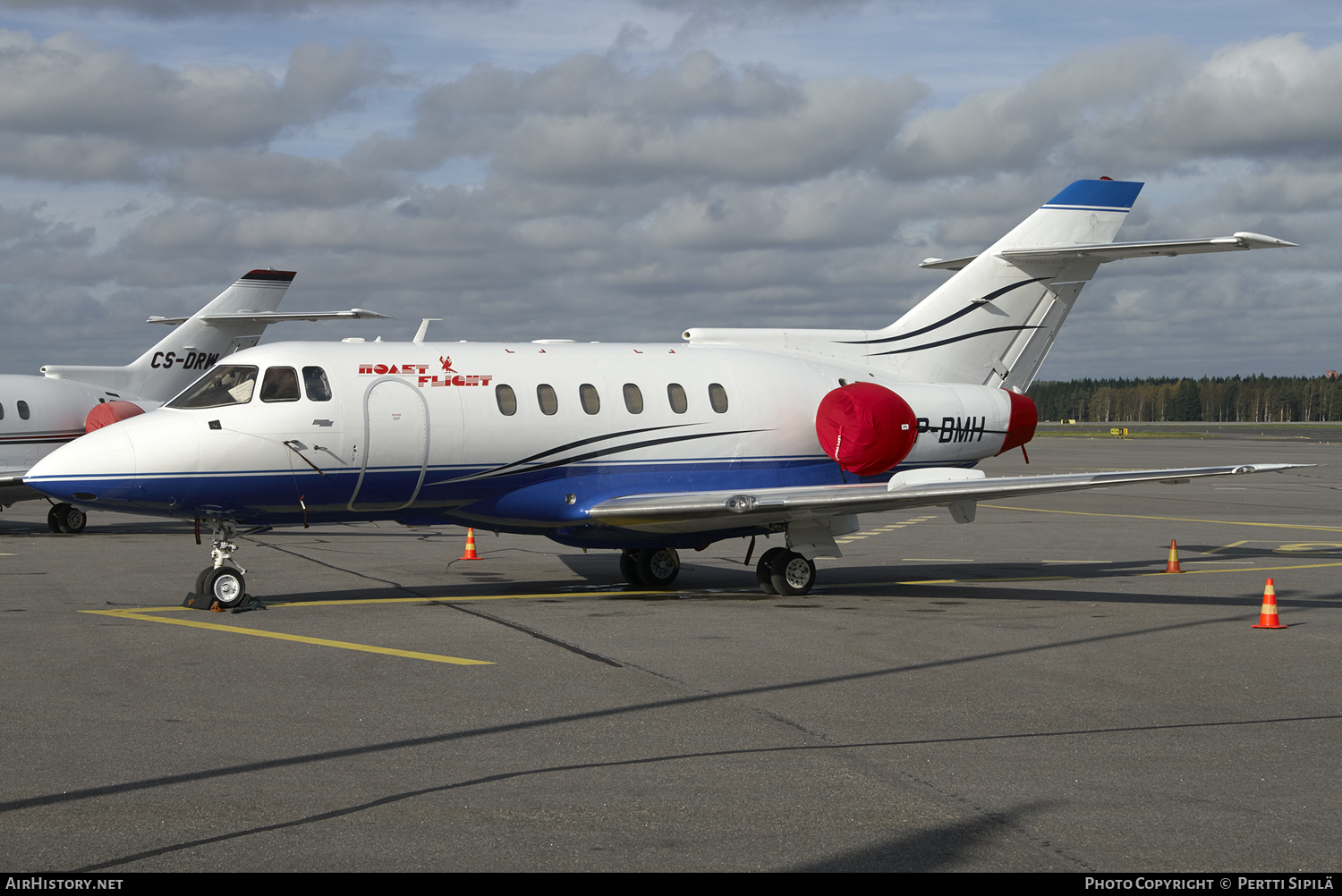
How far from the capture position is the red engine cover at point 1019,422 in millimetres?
18953

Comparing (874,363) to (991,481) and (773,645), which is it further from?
(773,645)

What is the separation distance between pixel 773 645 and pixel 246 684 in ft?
16.2

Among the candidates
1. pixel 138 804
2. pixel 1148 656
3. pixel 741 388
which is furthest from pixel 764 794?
pixel 741 388

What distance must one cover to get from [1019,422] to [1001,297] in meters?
1.98

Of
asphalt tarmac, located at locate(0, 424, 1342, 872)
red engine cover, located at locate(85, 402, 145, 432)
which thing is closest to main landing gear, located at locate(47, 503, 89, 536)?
red engine cover, located at locate(85, 402, 145, 432)

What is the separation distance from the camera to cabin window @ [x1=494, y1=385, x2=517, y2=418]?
15.6 metres

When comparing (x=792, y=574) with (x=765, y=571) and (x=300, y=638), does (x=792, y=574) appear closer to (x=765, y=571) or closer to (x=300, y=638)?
(x=765, y=571)

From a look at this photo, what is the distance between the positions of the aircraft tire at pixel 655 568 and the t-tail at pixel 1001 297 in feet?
15.2

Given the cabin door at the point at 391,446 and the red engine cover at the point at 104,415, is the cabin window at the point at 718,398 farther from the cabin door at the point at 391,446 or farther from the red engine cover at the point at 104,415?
the red engine cover at the point at 104,415

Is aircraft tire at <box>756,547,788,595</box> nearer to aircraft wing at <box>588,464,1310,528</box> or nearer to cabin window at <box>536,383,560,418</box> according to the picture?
aircraft wing at <box>588,464,1310,528</box>

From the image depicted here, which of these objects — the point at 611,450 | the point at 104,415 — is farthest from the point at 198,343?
the point at 611,450

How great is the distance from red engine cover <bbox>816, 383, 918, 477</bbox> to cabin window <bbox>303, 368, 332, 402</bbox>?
6.79 m

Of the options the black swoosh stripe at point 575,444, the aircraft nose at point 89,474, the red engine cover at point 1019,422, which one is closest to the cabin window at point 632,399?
the black swoosh stripe at point 575,444

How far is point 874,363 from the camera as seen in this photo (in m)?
18.9
